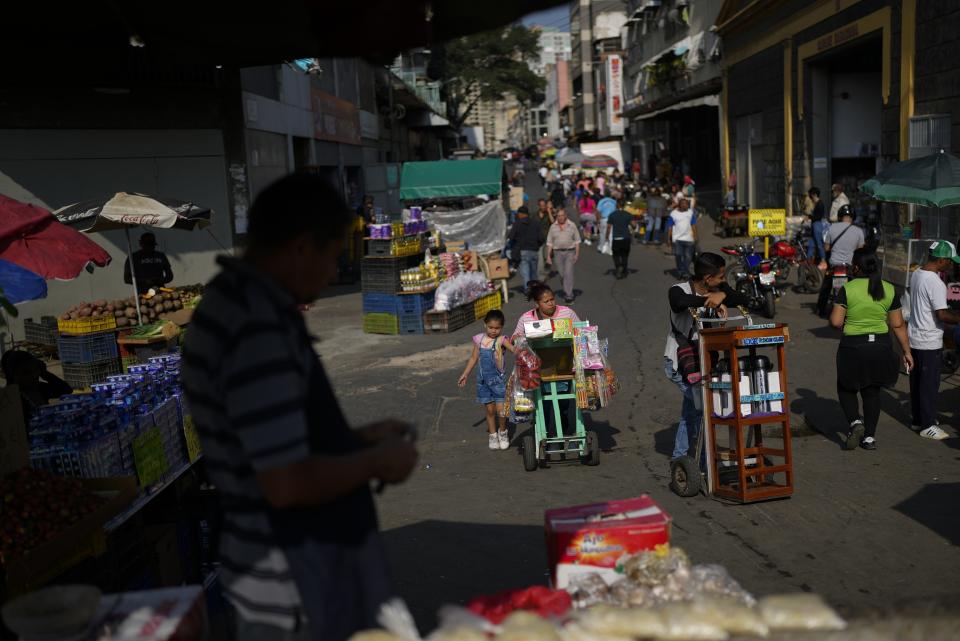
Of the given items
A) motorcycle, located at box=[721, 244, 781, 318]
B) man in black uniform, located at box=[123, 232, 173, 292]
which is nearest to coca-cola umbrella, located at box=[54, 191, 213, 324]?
man in black uniform, located at box=[123, 232, 173, 292]

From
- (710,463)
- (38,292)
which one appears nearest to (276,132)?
(38,292)

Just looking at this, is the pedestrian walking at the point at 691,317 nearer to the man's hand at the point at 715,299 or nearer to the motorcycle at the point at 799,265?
the man's hand at the point at 715,299

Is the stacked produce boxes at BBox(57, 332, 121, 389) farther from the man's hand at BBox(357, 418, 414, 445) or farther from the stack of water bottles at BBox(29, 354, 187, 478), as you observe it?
the man's hand at BBox(357, 418, 414, 445)

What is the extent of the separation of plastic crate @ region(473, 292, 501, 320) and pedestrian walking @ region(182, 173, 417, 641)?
553 inches

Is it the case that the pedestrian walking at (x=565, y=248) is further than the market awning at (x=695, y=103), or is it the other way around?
the market awning at (x=695, y=103)

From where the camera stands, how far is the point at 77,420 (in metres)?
5.00

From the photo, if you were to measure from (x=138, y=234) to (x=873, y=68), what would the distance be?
18.0 metres

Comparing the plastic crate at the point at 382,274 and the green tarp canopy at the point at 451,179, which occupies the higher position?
the green tarp canopy at the point at 451,179

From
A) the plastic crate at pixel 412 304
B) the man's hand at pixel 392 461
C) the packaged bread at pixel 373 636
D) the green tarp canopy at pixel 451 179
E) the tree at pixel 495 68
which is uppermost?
the tree at pixel 495 68

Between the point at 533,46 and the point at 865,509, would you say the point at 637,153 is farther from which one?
the point at 865,509

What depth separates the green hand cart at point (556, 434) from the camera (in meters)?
8.12

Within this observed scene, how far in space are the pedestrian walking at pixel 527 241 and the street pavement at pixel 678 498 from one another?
5.77 meters

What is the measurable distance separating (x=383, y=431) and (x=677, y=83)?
3769 centimetres

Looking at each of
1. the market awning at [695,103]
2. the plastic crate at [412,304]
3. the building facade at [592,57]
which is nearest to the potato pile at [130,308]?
the plastic crate at [412,304]
